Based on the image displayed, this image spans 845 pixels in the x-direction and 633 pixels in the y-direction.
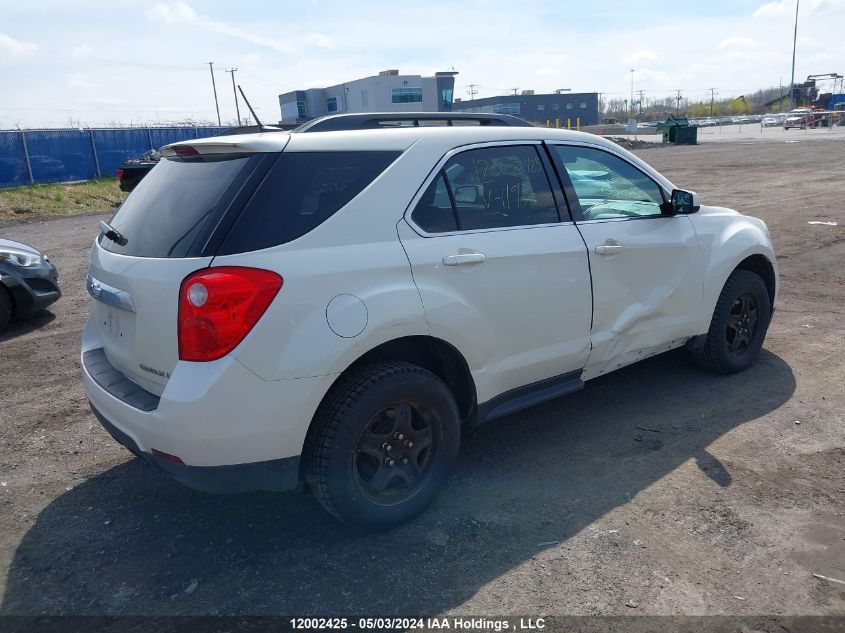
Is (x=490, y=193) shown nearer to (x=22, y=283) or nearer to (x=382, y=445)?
(x=382, y=445)

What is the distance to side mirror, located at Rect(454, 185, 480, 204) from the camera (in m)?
3.56

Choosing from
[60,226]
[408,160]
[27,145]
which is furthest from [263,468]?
[27,145]

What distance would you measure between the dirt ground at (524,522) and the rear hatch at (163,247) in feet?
2.82

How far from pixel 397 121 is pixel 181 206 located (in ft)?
4.31

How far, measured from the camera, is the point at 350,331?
2998 millimetres

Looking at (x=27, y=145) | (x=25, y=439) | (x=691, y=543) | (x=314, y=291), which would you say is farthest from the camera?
(x=27, y=145)

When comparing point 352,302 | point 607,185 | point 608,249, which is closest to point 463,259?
point 352,302

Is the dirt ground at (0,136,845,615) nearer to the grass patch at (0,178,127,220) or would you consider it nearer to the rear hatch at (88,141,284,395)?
the rear hatch at (88,141,284,395)

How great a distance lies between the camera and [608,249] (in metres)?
4.04

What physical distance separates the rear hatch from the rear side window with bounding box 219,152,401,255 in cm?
6

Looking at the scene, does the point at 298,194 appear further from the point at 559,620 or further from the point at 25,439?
the point at 25,439

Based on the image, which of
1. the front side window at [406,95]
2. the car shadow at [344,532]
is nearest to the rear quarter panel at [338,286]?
the car shadow at [344,532]

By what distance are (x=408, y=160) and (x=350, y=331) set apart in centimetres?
95

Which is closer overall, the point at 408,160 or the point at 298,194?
the point at 298,194
